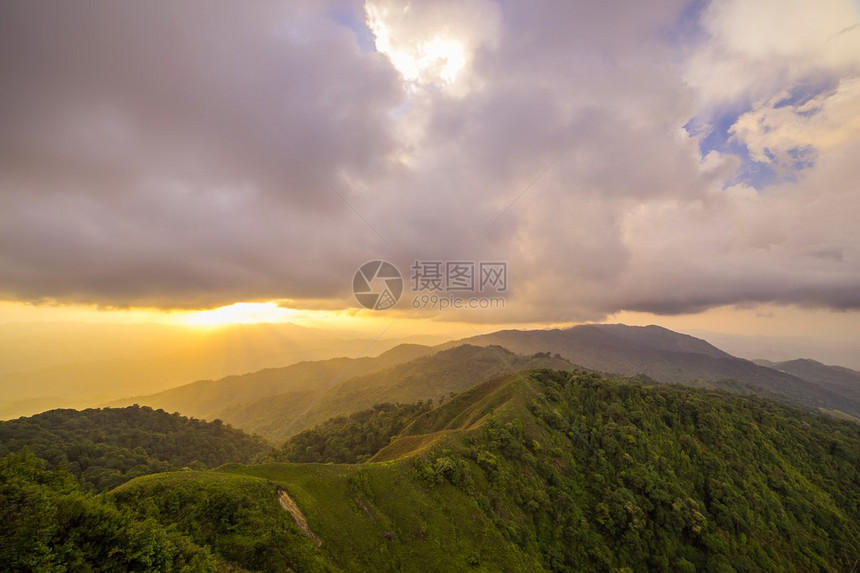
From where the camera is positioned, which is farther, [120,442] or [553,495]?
[120,442]

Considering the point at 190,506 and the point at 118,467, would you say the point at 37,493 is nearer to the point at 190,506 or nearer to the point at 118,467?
the point at 190,506

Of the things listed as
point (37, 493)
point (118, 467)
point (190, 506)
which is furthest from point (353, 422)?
point (37, 493)

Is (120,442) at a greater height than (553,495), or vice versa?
(553,495)

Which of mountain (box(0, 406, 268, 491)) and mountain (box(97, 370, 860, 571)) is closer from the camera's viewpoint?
mountain (box(97, 370, 860, 571))

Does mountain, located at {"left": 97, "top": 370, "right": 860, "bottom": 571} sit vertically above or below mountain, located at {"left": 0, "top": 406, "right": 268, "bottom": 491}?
above
